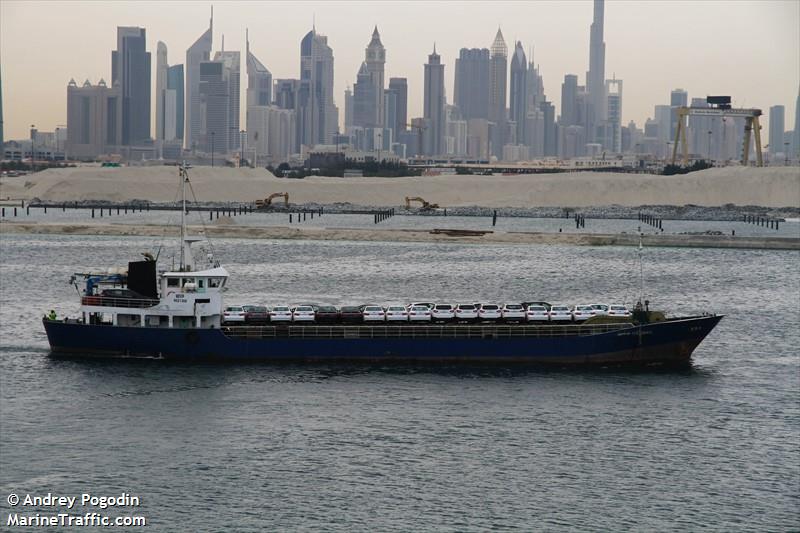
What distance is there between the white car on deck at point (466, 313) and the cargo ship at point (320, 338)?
2.72 ft

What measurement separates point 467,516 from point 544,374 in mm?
19696

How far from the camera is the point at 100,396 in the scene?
49.4m

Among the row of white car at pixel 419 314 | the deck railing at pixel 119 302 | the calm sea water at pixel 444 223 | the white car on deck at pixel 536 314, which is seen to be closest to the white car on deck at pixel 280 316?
the row of white car at pixel 419 314

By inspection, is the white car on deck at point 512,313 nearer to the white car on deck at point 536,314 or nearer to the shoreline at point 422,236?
the white car on deck at point 536,314

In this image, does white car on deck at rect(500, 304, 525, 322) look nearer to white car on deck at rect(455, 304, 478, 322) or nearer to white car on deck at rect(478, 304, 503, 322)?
white car on deck at rect(478, 304, 503, 322)

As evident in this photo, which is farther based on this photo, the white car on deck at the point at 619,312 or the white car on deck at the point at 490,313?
the white car on deck at the point at 619,312

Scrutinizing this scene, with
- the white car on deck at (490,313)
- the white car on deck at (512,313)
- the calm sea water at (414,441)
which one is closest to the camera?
the calm sea water at (414,441)

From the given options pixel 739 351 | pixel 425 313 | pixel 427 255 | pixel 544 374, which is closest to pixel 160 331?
pixel 425 313

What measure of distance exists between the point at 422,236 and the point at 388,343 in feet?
276

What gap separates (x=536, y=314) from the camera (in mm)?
58219

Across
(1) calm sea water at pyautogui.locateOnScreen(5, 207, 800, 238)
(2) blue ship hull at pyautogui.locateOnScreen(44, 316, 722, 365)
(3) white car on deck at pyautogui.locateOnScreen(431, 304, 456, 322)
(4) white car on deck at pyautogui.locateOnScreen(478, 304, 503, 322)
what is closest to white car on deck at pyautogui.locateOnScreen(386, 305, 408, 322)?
(2) blue ship hull at pyautogui.locateOnScreen(44, 316, 722, 365)

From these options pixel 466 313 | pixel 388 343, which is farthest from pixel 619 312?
pixel 388 343

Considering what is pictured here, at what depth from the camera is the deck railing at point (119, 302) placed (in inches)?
2235

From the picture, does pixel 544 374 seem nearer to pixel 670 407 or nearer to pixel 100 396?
pixel 670 407
